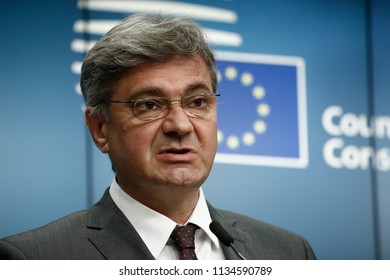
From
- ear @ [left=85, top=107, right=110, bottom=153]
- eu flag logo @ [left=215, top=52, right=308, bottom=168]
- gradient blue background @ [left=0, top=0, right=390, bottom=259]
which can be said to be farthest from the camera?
eu flag logo @ [left=215, top=52, right=308, bottom=168]

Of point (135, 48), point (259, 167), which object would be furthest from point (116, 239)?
point (259, 167)

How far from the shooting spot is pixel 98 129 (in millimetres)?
2383

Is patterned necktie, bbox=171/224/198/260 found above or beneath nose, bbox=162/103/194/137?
beneath

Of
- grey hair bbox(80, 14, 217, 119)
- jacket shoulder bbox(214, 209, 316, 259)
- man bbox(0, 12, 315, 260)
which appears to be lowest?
jacket shoulder bbox(214, 209, 316, 259)

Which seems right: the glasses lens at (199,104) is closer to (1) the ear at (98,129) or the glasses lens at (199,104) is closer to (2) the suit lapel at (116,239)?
(1) the ear at (98,129)

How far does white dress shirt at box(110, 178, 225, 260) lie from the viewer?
7.02ft

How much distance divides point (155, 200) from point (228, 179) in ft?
3.23

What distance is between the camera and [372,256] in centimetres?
327

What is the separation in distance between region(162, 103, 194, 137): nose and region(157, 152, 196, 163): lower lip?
0.21ft

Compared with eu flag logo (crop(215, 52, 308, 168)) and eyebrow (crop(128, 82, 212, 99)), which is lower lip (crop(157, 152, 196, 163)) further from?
eu flag logo (crop(215, 52, 308, 168))

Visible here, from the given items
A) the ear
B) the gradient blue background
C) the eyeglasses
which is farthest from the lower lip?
the gradient blue background

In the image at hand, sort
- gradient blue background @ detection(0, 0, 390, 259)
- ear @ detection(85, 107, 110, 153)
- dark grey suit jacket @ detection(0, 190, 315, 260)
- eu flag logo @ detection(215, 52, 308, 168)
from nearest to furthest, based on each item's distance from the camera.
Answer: dark grey suit jacket @ detection(0, 190, 315, 260) < ear @ detection(85, 107, 110, 153) < gradient blue background @ detection(0, 0, 390, 259) < eu flag logo @ detection(215, 52, 308, 168)

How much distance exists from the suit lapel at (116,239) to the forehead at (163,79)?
0.40 meters
